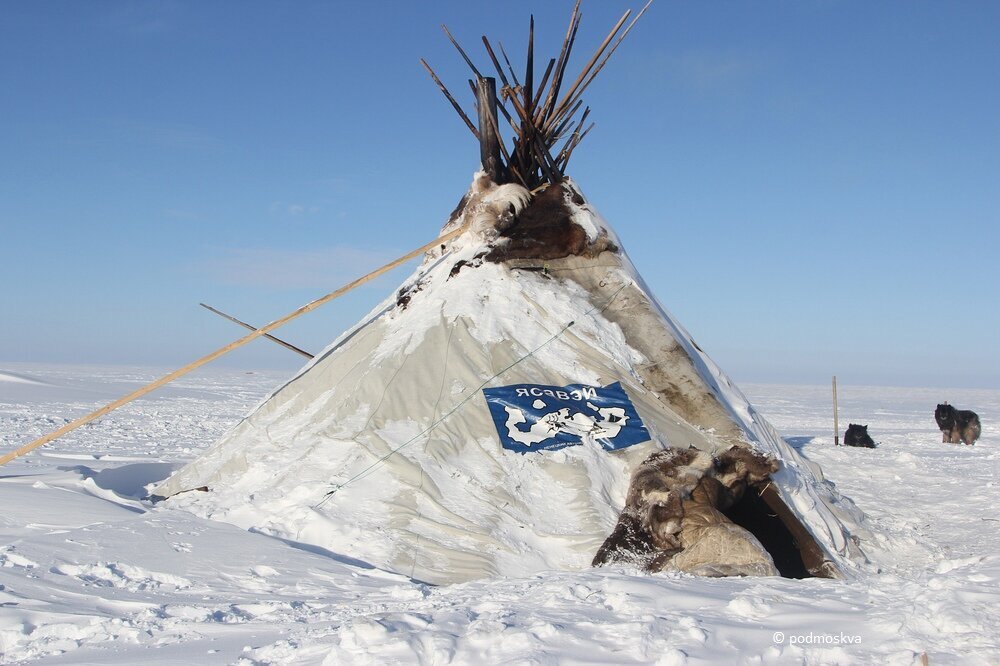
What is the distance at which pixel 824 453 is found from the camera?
34.8ft

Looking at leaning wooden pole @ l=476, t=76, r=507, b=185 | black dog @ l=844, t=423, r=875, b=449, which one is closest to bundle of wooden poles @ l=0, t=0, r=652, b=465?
leaning wooden pole @ l=476, t=76, r=507, b=185

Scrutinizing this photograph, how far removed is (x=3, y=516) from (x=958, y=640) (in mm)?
4257

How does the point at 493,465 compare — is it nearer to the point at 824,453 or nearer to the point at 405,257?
the point at 405,257

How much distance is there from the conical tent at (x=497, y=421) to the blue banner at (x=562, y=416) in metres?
0.01

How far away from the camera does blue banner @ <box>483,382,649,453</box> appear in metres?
4.96

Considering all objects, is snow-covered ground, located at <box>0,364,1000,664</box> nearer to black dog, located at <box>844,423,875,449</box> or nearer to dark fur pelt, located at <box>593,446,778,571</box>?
dark fur pelt, located at <box>593,446,778,571</box>

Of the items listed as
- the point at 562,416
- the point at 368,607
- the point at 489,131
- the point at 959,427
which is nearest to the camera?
the point at 368,607

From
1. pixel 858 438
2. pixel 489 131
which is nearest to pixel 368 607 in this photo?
pixel 489 131

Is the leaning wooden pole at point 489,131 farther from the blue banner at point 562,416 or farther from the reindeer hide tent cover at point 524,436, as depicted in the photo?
the blue banner at point 562,416

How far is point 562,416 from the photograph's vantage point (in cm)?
510

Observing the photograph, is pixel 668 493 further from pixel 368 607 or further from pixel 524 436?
pixel 368 607

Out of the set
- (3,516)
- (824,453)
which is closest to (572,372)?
(3,516)

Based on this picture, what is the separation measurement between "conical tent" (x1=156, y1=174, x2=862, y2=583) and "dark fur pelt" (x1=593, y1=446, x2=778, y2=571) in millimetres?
83

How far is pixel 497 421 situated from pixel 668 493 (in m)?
1.15
